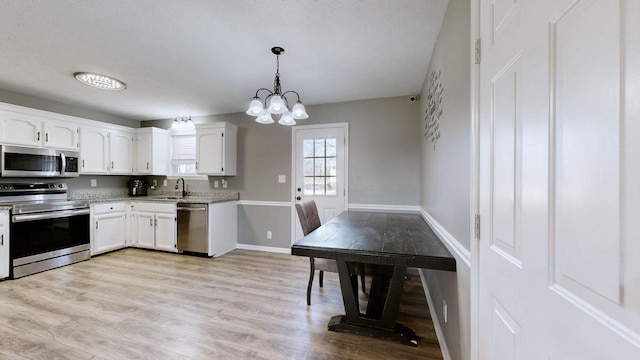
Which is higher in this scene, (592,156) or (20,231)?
(592,156)

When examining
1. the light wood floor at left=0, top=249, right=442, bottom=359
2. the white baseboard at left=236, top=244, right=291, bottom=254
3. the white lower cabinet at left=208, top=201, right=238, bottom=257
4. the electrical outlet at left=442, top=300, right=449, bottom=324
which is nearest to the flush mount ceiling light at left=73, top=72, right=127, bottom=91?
the white lower cabinet at left=208, top=201, right=238, bottom=257

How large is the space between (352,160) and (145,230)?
349cm

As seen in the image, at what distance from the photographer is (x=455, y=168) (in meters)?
1.51

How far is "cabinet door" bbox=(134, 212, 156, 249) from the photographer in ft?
13.3

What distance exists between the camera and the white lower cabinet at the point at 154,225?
3.96m

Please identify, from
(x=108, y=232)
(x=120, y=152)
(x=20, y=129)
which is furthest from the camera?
(x=120, y=152)

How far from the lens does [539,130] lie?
0.67 m

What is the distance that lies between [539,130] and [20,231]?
478 centimetres

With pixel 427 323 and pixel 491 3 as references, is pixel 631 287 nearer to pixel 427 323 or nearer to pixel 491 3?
pixel 491 3

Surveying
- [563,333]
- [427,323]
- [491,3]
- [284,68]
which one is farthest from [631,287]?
[284,68]

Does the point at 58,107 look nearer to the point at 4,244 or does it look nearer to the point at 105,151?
the point at 105,151

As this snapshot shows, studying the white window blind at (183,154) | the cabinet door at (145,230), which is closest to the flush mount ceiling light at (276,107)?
the white window blind at (183,154)

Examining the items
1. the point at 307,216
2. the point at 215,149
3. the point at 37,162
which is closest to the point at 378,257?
the point at 307,216

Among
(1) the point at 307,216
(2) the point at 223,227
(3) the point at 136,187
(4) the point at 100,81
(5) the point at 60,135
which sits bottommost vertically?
(2) the point at 223,227
